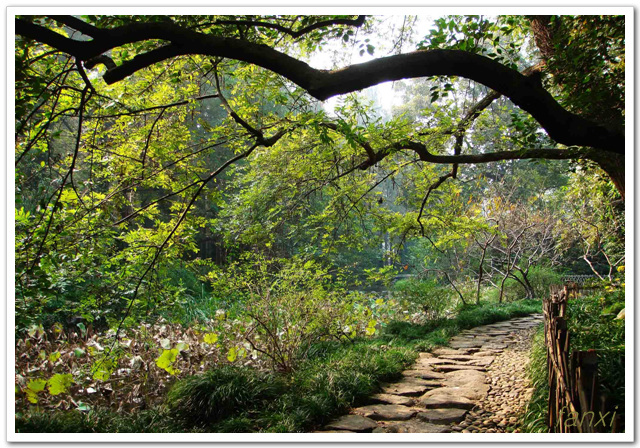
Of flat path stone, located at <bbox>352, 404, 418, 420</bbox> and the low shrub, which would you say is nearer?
flat path stone, located at <bbox>352, 404, 418, 420</bbox>

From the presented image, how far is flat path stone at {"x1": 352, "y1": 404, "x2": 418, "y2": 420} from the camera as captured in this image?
2.93 m

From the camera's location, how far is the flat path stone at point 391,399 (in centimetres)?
323

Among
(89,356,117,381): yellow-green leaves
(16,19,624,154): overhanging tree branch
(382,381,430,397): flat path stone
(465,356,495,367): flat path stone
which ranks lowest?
(465,356,495,367): flat path stone

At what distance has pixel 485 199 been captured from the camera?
40.0ft

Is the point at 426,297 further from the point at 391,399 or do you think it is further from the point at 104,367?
the point at 104,367

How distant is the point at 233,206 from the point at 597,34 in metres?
4.01

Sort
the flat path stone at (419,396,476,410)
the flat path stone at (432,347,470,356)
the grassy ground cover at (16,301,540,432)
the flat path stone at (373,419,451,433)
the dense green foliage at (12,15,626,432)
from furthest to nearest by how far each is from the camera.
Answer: the flat path stone at (432,347,470,356) → the flat path stone at (419,396,476,410) → the grassy ground cover at (16,301,540,432) → the flat path stone at (373,419,451,433) → the dense green foliage at (12,15,626,432)

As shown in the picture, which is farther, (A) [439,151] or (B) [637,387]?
(A) [439,151]

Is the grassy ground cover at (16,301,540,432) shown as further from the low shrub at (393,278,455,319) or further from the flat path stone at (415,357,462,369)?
the low shrub at (393,278,455,319)

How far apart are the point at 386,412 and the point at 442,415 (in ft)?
1.26

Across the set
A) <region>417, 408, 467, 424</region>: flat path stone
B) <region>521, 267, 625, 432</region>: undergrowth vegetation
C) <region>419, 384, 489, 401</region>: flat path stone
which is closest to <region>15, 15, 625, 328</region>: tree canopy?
<region>521, 267, 625, 432</region>: undergrowth vegetation

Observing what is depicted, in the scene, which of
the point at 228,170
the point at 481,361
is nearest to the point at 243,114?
the point at 228,170
